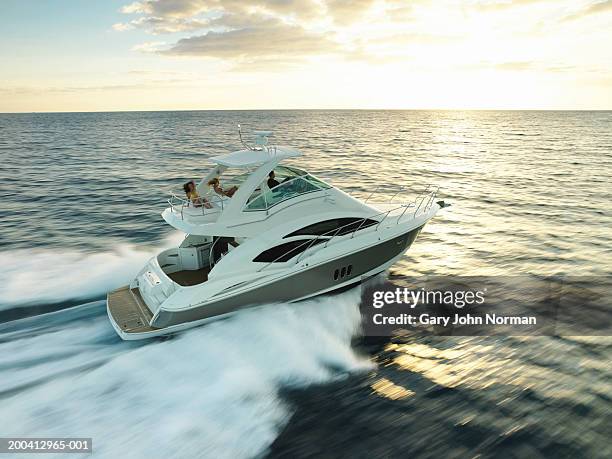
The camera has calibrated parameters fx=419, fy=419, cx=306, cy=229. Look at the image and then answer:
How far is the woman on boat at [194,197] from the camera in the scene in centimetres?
908

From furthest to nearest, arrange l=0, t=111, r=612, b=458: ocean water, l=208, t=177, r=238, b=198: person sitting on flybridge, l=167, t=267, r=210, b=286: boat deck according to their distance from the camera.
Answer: l=208, t=177, r=238, b=198: person sitting on flybridge
l=167, t=267, r=210, b=286: boat deck
l=0, t=111, r=612, b=458: ocean water

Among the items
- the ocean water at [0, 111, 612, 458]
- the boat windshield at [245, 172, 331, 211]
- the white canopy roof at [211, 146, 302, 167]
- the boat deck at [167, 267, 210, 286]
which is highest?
the white canopy roof at [211, 146, 302, 167]

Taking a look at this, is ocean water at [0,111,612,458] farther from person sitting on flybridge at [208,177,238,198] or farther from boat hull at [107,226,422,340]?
person sitting on flybridge at [208,177,238,198]

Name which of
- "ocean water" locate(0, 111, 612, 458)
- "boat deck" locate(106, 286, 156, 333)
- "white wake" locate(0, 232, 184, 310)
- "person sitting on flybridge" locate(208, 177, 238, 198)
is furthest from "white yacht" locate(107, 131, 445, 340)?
"white wake" locate(0, 232, 184, 310)

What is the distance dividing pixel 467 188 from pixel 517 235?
9.82m

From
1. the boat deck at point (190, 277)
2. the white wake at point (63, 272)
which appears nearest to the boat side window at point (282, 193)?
the boat deck at point (190, 277)

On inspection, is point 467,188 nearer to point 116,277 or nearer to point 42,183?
point 116,277

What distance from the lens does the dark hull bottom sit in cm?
780

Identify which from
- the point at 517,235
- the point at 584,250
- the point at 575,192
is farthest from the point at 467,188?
the point at 584,250

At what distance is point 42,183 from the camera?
81.7ft

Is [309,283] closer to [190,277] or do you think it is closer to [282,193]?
[282,193]

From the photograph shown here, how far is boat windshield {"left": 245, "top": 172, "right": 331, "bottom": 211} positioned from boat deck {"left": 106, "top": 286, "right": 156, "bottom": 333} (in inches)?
115

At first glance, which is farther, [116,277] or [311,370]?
[116,277]

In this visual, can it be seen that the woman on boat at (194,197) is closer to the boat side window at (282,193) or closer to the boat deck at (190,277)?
the boat side window at (282,193)
